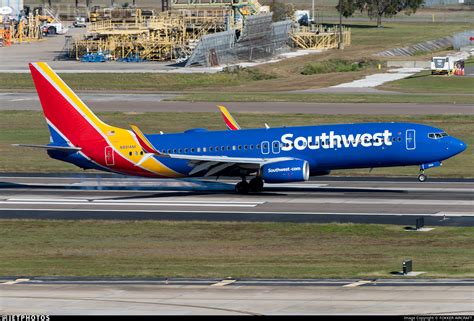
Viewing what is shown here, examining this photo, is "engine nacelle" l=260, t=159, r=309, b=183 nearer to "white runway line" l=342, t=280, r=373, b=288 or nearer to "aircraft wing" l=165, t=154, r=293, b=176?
"aircraft wing" l=165, t=154, r=293, b=176

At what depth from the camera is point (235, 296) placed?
33.9m

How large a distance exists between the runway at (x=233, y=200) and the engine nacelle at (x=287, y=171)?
141cm

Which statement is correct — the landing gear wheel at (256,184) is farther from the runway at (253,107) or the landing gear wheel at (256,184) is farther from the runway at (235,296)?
the runway at (253,107)

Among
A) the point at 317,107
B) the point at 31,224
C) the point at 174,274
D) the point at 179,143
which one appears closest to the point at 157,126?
the point at 317,107

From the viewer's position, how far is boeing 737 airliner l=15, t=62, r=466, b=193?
5828cm

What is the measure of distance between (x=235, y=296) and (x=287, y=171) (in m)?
24.0

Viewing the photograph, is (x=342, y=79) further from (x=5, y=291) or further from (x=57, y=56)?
(x=5, y=291)

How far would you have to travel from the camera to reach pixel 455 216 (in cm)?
5250

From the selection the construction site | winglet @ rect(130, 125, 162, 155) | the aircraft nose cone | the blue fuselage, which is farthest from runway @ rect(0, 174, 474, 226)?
the construction site

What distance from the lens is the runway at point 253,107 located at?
101 metres

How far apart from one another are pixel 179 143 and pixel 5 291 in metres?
26.7
